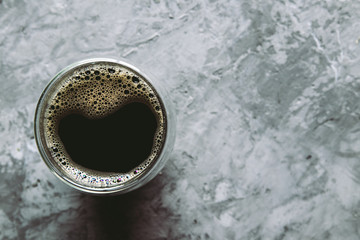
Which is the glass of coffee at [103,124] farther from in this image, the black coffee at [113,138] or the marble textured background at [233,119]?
the marble textured background at [233,119]

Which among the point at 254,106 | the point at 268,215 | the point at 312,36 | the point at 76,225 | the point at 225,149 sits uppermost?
the point at 312,36

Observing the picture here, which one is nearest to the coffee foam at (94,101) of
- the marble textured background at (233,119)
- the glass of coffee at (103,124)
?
the glass of coffee at (103,124)

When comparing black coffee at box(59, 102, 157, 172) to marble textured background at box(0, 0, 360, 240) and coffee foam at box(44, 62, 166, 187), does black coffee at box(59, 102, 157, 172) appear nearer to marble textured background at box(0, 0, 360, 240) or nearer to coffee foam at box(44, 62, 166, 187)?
coffee foam at box(44, 62, 166, 187)

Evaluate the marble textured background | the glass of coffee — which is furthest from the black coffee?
the marble textured background

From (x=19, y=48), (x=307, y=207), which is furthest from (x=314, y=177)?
(x=19, y=48)

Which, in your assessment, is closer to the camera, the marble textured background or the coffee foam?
the coffee foam

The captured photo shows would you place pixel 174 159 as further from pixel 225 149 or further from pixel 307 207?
pixel 307 207

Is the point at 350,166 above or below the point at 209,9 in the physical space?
below
